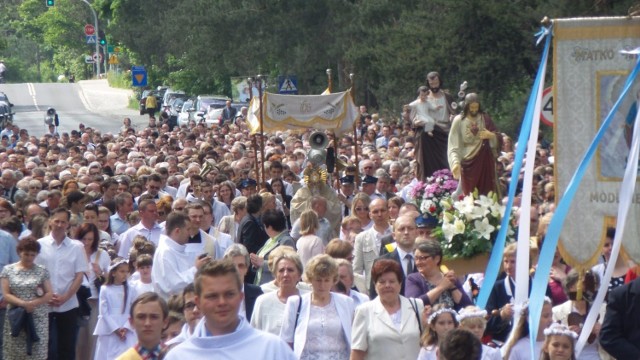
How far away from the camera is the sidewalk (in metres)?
68.4

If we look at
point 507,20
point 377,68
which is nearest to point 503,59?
point 507,20

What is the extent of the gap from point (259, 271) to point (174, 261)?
74 cm

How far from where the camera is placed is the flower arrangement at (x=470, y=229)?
11.9 m

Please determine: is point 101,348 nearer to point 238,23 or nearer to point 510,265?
point 510,265

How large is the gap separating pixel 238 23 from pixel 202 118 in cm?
339

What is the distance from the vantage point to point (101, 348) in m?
12.1

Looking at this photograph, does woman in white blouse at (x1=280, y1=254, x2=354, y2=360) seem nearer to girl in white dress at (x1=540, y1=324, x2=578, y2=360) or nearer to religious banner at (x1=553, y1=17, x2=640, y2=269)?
girl in white dress at (x1=540, y1=324, x2=578, y2=360)

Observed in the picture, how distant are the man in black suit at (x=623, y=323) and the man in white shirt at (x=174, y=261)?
15.0 feet

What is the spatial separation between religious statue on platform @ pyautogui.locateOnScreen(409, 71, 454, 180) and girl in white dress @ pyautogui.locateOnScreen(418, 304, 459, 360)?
29.5ft

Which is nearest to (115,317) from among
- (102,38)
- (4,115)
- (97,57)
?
(4,115)

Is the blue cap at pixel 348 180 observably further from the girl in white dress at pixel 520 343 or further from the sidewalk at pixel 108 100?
the sidewalk at pixel 108 100

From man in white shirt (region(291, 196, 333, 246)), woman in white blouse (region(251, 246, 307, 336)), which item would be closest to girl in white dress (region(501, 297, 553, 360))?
woman in white blouse (region(251, 246, 307, 336))

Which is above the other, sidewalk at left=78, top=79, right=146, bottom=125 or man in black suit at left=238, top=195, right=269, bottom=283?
man in black suit at left=238, top=195, right=269, bottom=283

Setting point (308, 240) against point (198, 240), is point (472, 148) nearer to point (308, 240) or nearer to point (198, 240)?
point (308, 240)
